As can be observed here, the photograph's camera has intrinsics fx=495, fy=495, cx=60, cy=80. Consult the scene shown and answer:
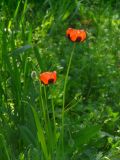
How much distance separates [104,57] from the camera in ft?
8.87

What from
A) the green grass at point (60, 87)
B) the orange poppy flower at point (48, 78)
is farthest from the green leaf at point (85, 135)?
the orange poppy flower at point (48, 78)

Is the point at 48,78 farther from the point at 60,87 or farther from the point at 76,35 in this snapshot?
the point at 60,87

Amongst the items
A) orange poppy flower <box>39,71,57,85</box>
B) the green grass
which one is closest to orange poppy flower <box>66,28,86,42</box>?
the green grass

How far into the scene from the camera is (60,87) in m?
2.44

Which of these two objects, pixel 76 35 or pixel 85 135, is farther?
pixel 85 135

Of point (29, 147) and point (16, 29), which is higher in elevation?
point (16, 29)

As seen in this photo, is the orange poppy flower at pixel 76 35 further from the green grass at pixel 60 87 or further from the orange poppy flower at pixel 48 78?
the orange poppy flower at pixel 48 78

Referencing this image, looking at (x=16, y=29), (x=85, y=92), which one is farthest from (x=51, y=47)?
(x=85, y=92)

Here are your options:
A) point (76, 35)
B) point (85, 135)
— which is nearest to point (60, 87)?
point (85, 135)

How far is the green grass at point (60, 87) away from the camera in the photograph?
6.22 feet

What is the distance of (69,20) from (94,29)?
0.20 m

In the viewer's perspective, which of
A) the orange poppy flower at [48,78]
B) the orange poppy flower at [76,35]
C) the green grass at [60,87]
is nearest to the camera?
the orange poppy flower at [48,78]

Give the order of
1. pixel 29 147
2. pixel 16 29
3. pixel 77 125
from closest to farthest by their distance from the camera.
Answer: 1. pixel 29 147
2. pixel 77 125
3. pixel 16 29

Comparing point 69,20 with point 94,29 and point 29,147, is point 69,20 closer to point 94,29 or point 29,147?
point 94,29
